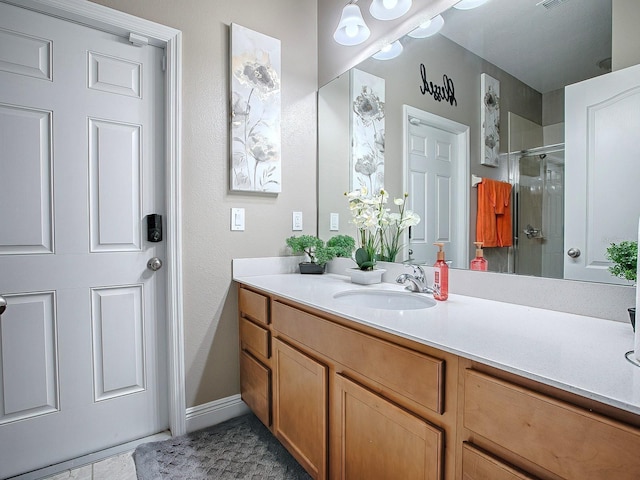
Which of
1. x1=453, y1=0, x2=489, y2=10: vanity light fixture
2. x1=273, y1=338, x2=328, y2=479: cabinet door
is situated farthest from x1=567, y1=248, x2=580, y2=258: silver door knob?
x1=453, y1=0, x2=489, y2=10: vanity light fixture

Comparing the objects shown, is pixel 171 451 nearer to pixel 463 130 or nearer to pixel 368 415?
pixel 368 415

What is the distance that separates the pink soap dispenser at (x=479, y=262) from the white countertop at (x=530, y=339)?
0.13 m

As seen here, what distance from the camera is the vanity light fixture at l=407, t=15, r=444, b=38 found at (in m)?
1.51

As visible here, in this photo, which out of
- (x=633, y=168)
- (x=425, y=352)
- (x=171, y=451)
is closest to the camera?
(x=425, y=352)

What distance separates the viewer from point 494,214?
1314 mm

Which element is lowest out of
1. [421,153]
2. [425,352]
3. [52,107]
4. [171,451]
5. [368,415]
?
[171,451]

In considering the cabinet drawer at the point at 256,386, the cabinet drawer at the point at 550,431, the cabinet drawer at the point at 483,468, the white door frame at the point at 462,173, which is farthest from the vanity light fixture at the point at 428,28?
the cabinet drawer at the point at 256,386

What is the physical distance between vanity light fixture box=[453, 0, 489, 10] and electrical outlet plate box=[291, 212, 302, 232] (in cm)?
131

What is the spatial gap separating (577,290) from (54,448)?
2.20m

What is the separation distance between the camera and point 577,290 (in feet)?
3.48

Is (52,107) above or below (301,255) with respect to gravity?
above

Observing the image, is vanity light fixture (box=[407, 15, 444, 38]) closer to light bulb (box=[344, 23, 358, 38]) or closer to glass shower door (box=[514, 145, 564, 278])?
light bulb (box=[344, 23, 358, 38])

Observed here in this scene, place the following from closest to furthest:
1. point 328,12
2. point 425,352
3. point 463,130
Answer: point 425,352
point 463,130
point 328,12

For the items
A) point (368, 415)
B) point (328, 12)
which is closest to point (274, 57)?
point (328, 12)
